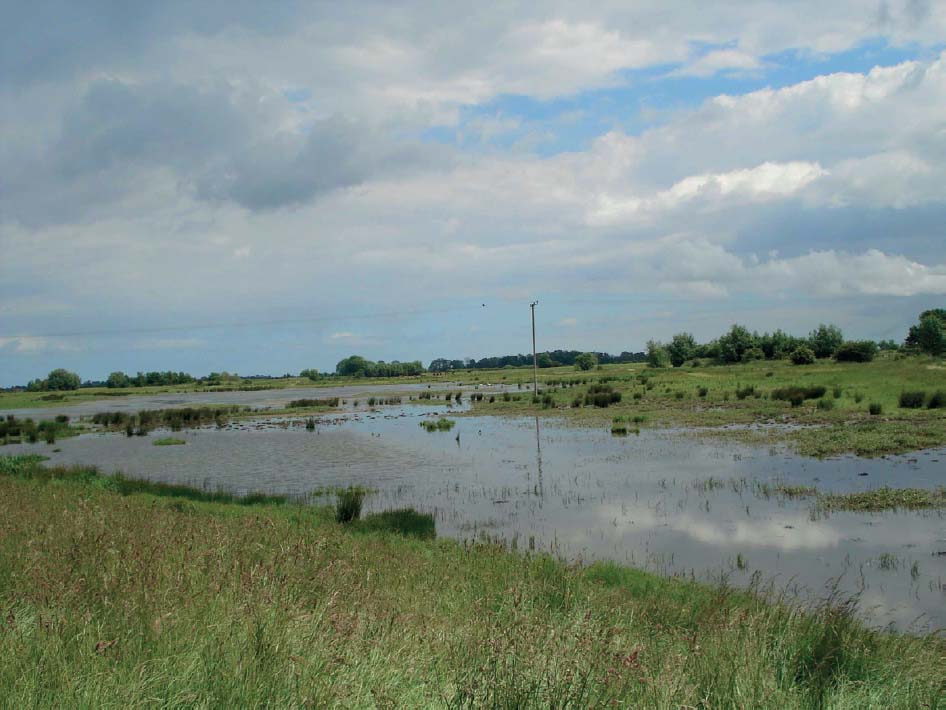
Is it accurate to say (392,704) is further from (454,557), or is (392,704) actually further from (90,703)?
(454,557)

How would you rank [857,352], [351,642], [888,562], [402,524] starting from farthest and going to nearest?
1. [857,352]
2. [402,524]
3. [888,562]
4. [351,642]

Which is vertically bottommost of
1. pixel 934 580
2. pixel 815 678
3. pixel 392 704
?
pixel 934 580

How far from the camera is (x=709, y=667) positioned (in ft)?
18.3

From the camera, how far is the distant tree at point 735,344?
107250 mm

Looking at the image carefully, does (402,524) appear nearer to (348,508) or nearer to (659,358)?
(348,508)

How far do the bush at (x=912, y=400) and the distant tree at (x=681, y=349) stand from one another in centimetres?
8773

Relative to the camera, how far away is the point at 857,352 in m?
77.0

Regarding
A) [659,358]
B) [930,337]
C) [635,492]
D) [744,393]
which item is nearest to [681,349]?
[659,358]

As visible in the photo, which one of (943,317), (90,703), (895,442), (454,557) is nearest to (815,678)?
(90,703)

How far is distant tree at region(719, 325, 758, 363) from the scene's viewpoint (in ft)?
352

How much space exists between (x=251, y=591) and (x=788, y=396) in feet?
151

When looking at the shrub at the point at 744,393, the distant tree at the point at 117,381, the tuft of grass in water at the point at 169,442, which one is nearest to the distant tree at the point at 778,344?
the shrub at the point at 744,393

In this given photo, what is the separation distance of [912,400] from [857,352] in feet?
147

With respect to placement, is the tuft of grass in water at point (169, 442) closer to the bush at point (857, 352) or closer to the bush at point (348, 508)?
the bush at point (348, 508)
